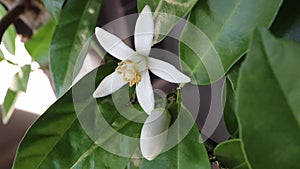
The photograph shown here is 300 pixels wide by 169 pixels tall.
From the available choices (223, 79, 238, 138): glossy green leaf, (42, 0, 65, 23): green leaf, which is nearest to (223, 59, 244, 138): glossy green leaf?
(223, 79, 238, 138): glossy green leaf

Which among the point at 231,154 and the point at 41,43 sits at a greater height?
the point at 231,154

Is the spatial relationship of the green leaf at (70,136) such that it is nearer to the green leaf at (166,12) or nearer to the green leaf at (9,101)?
the green leaf at (166,12)

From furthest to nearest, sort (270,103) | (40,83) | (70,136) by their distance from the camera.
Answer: (40,83), (70,136), (270,103)

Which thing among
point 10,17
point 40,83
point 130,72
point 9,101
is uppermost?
point 130,72

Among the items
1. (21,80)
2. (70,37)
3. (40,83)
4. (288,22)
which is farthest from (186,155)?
(40,83)

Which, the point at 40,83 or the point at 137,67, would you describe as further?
the point at 40,83

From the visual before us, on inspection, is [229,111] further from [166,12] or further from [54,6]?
[54,6]

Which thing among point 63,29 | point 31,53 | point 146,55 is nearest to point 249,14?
point 146,55
